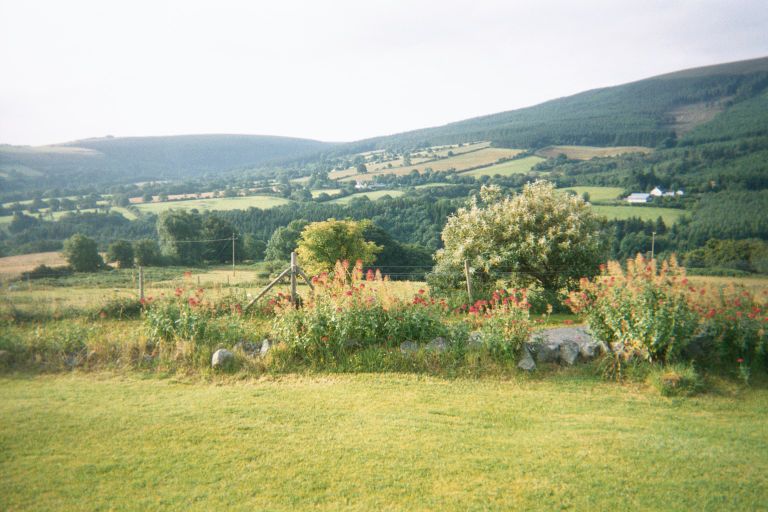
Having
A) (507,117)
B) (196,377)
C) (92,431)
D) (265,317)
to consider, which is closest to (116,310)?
(265,317)

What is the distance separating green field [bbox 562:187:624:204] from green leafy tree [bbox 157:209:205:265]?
171 ft

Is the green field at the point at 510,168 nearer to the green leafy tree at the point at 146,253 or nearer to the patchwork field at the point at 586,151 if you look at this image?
the patchwork field at the point at 586,151

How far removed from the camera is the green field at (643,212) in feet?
181

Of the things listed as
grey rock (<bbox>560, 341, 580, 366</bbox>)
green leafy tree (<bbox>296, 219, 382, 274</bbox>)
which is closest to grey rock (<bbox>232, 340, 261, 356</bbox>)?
grey rock (<bbox>560, 341, 580, 366</bbox>)

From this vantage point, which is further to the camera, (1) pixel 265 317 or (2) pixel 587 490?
(1) pixel 265 317

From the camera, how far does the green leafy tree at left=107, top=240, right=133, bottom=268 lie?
1925 inches

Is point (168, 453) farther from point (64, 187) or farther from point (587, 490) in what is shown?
point (64, 187)

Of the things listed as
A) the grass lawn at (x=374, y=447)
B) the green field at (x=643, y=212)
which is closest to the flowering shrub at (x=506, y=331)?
the grass lawn at (x=374, y=447)

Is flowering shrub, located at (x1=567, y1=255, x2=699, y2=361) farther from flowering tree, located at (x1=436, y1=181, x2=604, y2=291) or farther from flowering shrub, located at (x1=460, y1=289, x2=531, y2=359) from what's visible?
flowering tree, located at (x1=436, y1=181, x2=604, y2=291)

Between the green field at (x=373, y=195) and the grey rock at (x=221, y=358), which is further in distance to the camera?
the green field at (x=373, y=195)

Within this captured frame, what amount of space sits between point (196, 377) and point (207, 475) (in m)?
3.44

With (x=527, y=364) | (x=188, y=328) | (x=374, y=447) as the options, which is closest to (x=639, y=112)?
(x=527, y=364)

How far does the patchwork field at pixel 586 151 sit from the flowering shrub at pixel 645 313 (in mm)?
96478

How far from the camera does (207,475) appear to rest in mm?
4777
